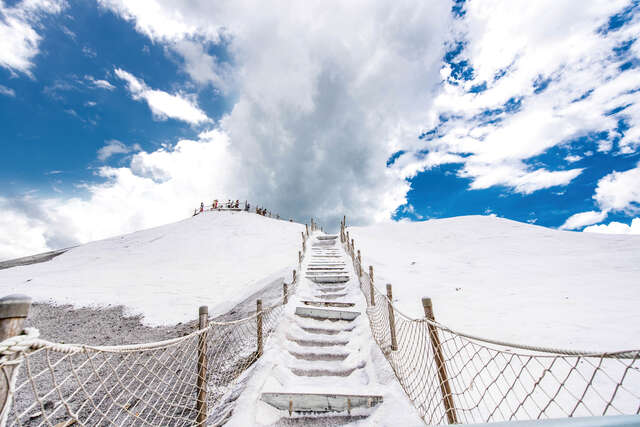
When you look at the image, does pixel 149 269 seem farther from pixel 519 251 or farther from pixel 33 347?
pixel 519 251

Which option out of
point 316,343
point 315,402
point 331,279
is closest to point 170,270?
point 331,279

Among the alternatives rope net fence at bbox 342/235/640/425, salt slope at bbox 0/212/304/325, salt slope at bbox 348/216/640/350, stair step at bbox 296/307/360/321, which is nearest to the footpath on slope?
stair step at bbox 296/307/360/321

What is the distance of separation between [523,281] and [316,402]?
999cm

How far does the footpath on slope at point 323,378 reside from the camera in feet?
10.9

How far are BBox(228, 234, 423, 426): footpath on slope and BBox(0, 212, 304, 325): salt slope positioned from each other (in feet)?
14.1

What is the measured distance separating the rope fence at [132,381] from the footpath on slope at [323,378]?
362 mm

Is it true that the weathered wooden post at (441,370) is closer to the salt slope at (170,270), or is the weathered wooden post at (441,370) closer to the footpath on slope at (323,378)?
the footpath on slope at (323,378)

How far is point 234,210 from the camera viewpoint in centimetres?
3400

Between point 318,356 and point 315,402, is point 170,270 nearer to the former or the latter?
point 318,356

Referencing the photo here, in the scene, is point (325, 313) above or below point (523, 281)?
below

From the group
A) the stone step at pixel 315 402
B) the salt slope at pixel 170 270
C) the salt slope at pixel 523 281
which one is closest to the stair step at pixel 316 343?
the stone step at pixel 315 402

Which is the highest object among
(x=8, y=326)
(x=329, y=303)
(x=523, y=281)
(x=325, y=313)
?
(x=8, y=326)

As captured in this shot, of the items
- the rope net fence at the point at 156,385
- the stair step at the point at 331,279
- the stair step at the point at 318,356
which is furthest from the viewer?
the stair step at the point at 331,279

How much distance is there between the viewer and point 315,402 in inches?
138
